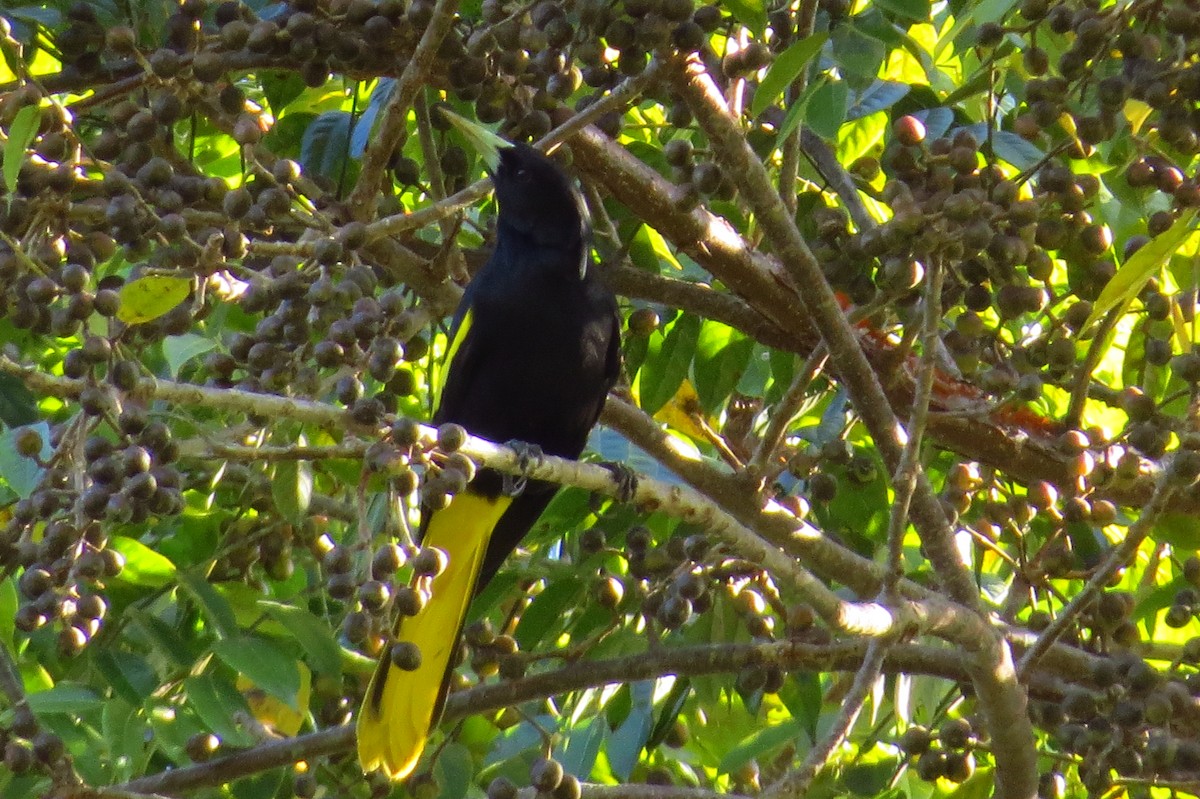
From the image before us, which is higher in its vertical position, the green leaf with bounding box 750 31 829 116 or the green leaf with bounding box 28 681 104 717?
the green leaf with bounding box 750 31 829 116

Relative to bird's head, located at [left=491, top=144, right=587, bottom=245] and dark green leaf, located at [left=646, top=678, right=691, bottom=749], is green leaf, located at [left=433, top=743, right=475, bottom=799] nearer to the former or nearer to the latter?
dark green leaf, located at [left=646, top=678, right=691, bottom=749]

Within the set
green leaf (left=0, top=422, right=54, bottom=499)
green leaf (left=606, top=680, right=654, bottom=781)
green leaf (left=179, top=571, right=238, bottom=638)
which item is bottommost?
green leaf (left=606, top=680, right=654, bottom=781)

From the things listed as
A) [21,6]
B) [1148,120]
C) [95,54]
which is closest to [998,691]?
[1148,120]

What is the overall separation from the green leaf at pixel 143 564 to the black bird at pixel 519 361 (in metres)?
0.67

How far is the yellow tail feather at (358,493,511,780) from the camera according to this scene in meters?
2.47

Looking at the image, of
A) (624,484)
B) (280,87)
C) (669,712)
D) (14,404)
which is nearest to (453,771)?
(669,712)

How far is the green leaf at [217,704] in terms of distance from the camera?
81.7 inches

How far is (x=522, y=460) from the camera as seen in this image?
2021mm

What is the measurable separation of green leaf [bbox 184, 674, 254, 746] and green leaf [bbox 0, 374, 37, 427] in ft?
1.55

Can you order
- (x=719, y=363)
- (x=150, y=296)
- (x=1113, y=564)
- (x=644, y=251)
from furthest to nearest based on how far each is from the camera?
(x=644, y=251)
(x=719, y=363)
(x=1113, y=564)
(x=150, y=296)

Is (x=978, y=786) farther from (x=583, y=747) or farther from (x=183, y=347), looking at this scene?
(x=183, y=347)

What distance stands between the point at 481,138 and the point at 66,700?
1.16 meters

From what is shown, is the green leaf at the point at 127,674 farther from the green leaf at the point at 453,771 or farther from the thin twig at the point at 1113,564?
the thin twig at the point at 1113,564

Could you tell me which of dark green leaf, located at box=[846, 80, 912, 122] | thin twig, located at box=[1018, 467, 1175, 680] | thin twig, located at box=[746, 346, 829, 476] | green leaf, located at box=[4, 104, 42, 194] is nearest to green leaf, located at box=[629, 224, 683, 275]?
dark green leaf, located at box=[846, 80, 912, 122]
